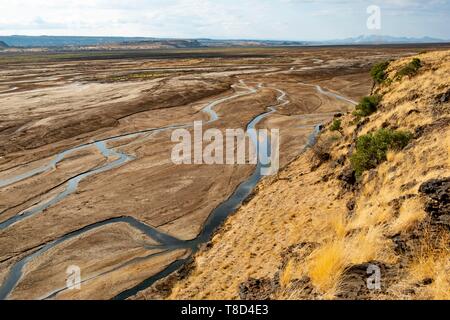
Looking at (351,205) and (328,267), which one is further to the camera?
(351,205)

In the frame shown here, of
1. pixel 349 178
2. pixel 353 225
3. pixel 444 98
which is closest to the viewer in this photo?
pixel 353 225

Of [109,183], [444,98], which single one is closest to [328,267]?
[444,98]

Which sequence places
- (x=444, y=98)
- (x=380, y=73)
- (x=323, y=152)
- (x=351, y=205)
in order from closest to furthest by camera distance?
(x=351, y=205)
(x=444, y=98)
(x=323, y=152)
(x=380, y=73)

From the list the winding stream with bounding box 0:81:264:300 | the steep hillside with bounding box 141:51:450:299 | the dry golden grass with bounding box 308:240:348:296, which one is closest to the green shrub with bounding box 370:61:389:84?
the steep hillside with bounding box 141:51:450:299

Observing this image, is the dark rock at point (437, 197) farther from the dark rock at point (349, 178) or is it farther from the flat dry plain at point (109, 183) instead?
the flat dry plain at point (109, 183)

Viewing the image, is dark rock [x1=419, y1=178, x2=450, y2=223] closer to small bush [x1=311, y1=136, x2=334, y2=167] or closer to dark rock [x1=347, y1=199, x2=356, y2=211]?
dark rock [x1=347, y1=199, x2=356, y2=211]

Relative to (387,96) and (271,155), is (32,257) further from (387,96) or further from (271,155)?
(387,96)

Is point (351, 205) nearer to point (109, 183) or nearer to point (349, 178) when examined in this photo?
point (349, 178)
